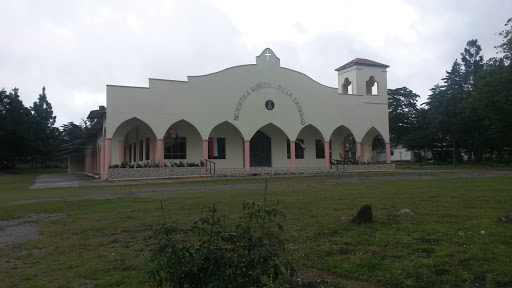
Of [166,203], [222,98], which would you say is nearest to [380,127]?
[222,98]

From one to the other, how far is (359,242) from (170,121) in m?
22.3

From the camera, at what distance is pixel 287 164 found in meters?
32.7

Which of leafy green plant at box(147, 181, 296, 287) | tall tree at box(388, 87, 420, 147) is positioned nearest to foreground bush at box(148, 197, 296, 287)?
leafy green plant at box(147, 181, 296, 287)

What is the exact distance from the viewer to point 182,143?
95.6ft

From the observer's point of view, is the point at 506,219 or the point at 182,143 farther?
the point at 182,143

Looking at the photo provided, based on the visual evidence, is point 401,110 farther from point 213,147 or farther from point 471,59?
point 213,147

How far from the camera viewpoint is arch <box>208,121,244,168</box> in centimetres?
3005

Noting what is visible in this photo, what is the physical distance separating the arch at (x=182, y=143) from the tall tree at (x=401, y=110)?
36.6 m

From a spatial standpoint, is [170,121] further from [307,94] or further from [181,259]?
[181,259]

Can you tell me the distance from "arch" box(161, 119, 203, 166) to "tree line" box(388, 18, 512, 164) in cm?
2262

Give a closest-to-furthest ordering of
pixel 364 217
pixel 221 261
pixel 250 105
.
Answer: pixel 221 261 < pixel 364 217 < pixel 250 105

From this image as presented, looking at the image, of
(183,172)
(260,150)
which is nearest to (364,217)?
(183,172)

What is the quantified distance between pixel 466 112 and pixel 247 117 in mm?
23480

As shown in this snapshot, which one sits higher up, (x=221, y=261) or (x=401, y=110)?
(x=401, y=110)
